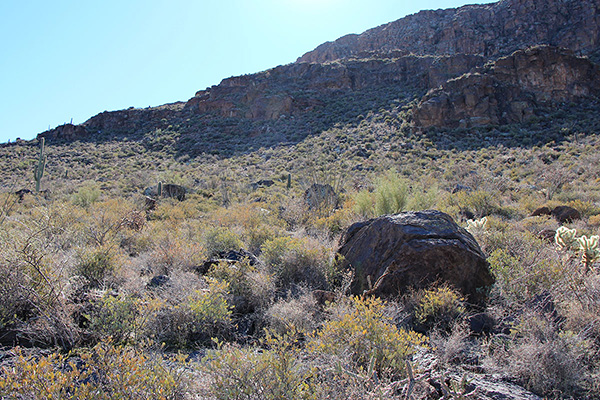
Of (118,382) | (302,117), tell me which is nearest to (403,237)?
(118,382)

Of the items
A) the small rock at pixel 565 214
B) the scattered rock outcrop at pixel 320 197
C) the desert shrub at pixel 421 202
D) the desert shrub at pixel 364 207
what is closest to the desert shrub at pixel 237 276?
the desert shrub at pixel 364 207

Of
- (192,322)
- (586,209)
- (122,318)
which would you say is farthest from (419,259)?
(586,209)

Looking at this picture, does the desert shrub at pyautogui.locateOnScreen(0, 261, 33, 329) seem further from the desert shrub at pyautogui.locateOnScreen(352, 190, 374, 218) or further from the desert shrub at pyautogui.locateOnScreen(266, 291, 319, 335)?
the desert shrub at pyautogui.locateOnScreen(352, 190, 374, 218)

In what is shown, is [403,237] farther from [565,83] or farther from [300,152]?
[565,83]

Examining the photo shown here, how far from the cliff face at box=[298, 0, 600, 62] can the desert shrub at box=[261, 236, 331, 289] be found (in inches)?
1754

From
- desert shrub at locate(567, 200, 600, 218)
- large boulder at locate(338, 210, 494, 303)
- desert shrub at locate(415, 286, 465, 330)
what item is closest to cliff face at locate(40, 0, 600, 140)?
desert shrub at locate(567, 200, 600, 218)

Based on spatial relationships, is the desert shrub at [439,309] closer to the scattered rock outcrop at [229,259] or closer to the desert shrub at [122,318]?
the scattered rock outcrop at [229,259]

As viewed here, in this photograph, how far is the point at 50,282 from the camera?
3.88 m

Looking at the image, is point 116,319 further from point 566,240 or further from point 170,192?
point 170,192

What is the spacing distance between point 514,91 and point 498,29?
70.5ft

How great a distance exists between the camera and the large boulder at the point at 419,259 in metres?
4.38

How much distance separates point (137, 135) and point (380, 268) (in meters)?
41.8

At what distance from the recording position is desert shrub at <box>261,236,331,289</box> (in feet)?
17.1

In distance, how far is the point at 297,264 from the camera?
17.8 ft
